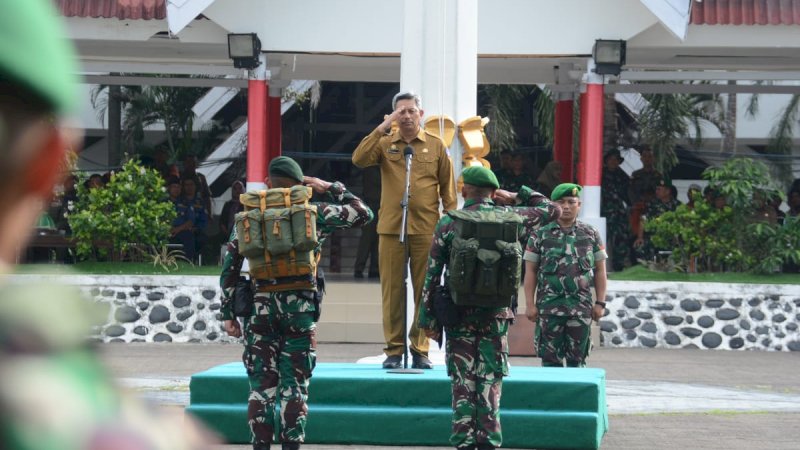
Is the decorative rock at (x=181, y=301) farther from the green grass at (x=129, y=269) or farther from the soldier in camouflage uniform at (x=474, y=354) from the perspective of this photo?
the soldier in camouflage uniform at (x=474, y=354)

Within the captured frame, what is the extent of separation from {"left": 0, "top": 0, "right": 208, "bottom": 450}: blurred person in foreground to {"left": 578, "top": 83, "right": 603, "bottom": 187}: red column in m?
15.3

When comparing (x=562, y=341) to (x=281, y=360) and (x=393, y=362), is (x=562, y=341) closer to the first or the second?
(x=393, y=362)

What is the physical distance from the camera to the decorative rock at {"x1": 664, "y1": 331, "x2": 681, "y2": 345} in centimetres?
1566

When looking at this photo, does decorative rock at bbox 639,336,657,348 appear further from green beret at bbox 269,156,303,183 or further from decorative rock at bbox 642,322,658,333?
green beret at bbox 269,156,303,183

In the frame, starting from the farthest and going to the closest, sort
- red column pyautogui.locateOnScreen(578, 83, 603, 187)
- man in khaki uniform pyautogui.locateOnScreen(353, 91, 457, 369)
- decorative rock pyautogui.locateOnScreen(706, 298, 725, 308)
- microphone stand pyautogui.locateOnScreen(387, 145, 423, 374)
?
red column pyautogui.locateOnScreen(578, 83, 603, 187), decorative rock pyautogui.locateOnScreen(706, 298, 725, 308), man in khaki uniform pyautogui.locateOnScreen(353, 91, 457, 369), microphone stand pyautogui.locateOnScreen(387, 145, 423, 374)

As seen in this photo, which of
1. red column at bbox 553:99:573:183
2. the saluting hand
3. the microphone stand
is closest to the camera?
the saluting hand

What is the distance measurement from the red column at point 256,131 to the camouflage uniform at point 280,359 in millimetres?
8819

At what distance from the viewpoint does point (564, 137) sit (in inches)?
776

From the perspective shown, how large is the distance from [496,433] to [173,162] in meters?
15.5

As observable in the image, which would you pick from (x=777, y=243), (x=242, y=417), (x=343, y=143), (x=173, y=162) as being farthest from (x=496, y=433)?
(x=343, y=143)

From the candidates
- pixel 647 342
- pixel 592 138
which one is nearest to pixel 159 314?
pixel 592 138

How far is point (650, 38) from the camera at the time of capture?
16.2 meters

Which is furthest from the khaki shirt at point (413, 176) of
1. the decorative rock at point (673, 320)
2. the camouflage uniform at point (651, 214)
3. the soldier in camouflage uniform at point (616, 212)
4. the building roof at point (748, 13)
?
the soldier in camouflage uniform at point (616, 212)

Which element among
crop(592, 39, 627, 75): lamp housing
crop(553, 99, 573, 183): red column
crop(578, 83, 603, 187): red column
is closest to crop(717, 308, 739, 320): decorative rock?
crop(578, 83, 603, 187): red column
